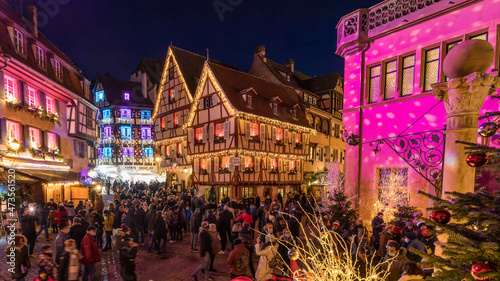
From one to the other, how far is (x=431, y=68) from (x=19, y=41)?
784 inches

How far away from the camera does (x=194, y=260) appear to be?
30.9ft

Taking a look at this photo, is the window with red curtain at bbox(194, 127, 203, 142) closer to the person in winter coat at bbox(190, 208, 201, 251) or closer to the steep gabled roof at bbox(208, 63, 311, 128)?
the steep gabled roof at bbox(208, 63, 311, 128)

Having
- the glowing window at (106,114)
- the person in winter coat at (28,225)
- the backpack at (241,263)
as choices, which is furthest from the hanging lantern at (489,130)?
the glowing window at (106,114)

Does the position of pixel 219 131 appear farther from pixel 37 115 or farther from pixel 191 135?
pixel 37 115

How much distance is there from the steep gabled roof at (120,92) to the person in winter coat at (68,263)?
3493cm

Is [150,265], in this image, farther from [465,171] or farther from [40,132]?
[40,132]

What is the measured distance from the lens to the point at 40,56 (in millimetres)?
16750

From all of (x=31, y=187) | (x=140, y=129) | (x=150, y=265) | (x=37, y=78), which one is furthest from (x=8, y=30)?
(x=140, y=129)

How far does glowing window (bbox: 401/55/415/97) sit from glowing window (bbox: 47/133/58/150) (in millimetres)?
19848

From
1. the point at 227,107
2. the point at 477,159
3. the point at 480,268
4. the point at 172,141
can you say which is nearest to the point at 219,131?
the point at 227,107

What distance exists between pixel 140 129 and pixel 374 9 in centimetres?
3508

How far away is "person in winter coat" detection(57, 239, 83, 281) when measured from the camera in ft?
19.1

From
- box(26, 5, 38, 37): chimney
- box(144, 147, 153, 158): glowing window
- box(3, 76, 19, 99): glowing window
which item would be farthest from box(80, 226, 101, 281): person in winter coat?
box(144, 147, 153, 158): glowing window

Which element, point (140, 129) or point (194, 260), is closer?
point (194, 260)
